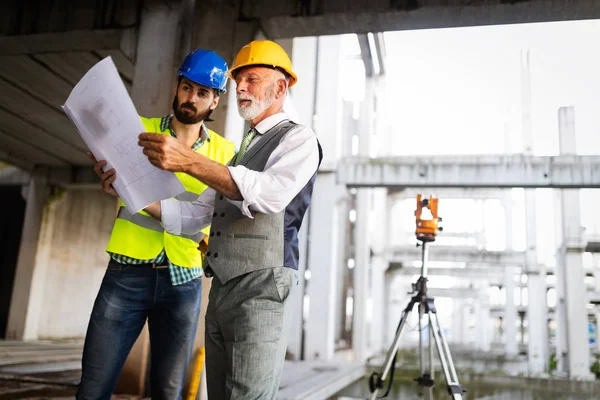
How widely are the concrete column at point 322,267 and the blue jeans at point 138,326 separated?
26.1ft

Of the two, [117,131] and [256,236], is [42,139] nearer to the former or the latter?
[117,131]

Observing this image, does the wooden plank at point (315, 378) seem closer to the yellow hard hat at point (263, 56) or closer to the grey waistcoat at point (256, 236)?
the grey waistcoat at point (256, 236)

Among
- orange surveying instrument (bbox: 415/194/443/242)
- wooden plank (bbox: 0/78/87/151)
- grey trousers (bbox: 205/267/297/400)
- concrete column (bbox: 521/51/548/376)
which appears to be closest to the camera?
grey trousers (bbox: 205/267/297/400)

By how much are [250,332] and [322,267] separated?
28.7ft

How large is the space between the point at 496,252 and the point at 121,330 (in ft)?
64.7

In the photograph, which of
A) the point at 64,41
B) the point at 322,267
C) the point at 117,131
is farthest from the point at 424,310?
the point at 322,267

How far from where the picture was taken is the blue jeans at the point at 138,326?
1846mm

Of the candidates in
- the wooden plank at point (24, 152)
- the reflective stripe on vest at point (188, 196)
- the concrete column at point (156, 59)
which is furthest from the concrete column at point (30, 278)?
the reflective stripe on vest at point (188, 196)

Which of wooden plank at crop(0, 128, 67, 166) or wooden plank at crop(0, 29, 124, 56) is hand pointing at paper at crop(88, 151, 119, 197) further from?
wooden plank at crop(0, 128, 67, 166)

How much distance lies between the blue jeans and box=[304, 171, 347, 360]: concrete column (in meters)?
7.97

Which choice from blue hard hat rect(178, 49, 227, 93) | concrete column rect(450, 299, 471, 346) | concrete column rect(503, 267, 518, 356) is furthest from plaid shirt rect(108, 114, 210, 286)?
concrete column rect(450, 299, 471, 346)

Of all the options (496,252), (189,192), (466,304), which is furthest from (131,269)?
(466,304)

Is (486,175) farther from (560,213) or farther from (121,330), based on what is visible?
(121,330)

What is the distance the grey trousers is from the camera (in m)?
1.44
